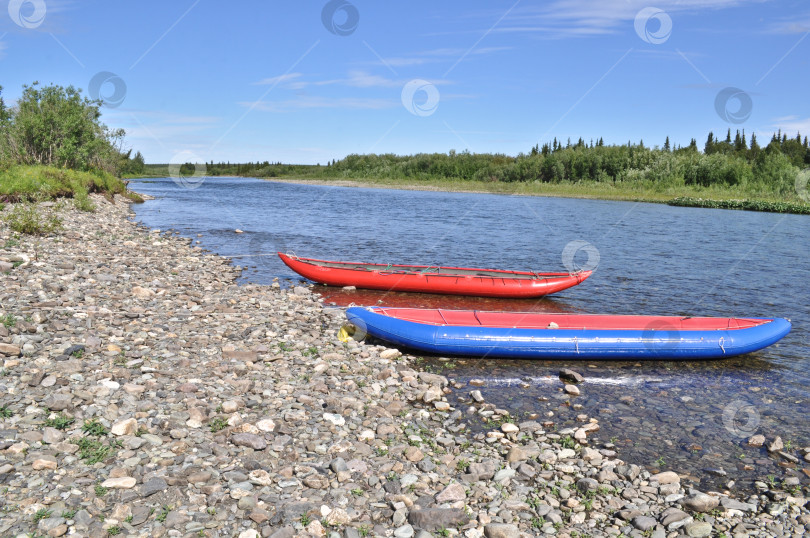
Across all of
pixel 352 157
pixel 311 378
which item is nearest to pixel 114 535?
pixel 311 378

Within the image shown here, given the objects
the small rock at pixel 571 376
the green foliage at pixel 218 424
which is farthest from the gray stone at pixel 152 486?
the small rock at pixel 571 376

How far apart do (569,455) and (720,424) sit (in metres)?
4.03

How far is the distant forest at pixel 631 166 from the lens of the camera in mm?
96188

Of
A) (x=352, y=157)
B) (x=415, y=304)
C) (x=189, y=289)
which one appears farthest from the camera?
(x=352, y=157)

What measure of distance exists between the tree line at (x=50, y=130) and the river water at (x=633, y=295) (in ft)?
23.9

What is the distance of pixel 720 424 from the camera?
10648 mm

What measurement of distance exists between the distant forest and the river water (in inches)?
1701

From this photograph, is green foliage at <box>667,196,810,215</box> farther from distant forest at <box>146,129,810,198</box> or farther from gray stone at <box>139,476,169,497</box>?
gray stone at <box>139,476,169,497</box>

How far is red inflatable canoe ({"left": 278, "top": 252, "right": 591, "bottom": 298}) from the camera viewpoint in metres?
21.3

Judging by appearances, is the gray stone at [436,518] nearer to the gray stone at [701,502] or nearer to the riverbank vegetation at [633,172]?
the gray stone at [701,502]

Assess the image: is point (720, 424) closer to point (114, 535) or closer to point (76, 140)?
point (114, 535)

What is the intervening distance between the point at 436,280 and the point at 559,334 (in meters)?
8.10

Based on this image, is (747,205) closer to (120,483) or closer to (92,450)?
(92,450)

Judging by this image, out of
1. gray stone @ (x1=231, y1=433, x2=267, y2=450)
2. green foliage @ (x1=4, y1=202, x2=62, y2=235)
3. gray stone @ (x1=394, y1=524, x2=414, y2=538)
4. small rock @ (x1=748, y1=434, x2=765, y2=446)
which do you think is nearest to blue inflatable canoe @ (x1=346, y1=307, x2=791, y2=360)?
small rock @ (x1=748, y1=434, x2=765, y2=446)
